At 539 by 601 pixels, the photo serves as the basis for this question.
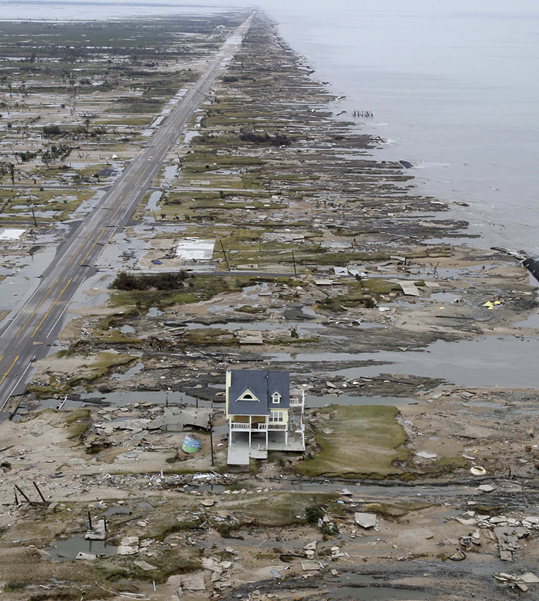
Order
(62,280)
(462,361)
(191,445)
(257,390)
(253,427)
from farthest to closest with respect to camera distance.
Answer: (62,280) → (462,361) → (253,427) → (191,445) → (257,390)

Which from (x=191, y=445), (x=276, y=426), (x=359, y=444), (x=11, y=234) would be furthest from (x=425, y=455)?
(x=11, y=234)

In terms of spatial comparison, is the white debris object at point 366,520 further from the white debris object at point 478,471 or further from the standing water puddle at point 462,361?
the standing water puddle at point 462,361

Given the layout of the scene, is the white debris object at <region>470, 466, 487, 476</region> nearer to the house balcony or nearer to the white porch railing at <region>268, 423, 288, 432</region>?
the house balcony

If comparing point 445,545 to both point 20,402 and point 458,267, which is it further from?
point 458,267

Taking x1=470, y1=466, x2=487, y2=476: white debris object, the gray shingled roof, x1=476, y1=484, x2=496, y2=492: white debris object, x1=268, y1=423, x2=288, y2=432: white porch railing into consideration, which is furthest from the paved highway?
x1=476, y1=484, x2=496, y2=492: white debris object

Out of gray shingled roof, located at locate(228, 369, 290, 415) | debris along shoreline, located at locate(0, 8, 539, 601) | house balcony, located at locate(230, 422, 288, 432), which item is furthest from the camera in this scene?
house balcony, located at locate(230, 422, 288, 432)

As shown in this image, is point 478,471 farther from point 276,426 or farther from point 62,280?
point 62,280
